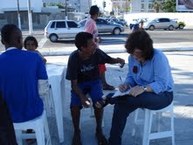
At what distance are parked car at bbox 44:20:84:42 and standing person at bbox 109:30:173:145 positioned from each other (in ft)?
73.7

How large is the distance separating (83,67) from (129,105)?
0.87 meters

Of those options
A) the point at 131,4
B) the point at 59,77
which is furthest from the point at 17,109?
the point at 131,4

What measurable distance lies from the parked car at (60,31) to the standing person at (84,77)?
21.8m

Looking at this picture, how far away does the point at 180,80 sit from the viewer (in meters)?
8.59

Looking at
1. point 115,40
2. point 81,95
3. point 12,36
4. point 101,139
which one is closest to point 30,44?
point 81,95

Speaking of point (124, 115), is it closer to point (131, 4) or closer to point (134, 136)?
point (134, 136)

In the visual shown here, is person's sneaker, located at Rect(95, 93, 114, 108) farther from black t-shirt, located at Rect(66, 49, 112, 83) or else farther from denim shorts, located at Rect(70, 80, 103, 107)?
black t-shirt, located at Rect(66, 49, 112, 83)

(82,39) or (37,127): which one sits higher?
(82,39)

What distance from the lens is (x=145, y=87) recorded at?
13.8 feet

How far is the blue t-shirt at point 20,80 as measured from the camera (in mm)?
3793

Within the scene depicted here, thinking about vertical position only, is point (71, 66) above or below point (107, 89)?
above

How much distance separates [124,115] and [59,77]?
1.00 m

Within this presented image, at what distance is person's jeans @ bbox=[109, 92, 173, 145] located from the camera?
4164 mm

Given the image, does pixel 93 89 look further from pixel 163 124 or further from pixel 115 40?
pixel 115 40
